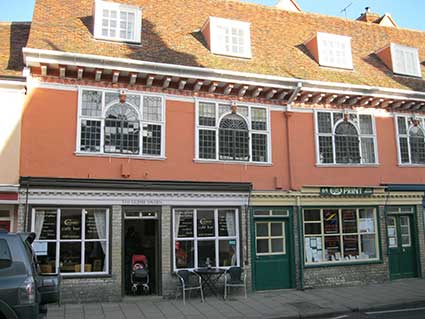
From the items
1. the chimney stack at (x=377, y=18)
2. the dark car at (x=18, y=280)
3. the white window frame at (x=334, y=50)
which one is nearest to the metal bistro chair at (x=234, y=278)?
the dark car at (x=18, y=280)

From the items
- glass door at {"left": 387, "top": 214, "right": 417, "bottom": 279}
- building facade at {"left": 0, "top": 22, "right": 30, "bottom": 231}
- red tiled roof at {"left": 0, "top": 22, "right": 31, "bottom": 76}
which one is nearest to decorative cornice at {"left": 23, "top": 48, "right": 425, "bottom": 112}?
building facade at {"left": 0, "top": 22, "right": 30, "bottom": 231}

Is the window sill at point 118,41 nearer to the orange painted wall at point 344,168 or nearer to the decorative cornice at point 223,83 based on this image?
the decorative cornice at point 223,83

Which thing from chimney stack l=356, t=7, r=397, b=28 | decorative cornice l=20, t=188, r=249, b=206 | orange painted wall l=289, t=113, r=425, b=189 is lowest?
decorative cornice l=20, t=188, r=249, b=206

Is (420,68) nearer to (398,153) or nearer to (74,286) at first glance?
(398,153)

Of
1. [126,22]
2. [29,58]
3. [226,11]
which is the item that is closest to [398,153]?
[226,11]

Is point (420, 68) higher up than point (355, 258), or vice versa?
point (420, 68)

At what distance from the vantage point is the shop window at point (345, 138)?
15.5 m

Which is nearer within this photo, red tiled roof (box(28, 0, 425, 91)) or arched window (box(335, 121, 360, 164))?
red tiled roof (box(28, 0, 425, 91))

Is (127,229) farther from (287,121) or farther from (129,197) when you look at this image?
(287,121)

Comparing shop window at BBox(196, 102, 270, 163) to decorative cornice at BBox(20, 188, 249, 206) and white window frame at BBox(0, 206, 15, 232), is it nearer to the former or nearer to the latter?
decorative cornice at BBox(20, 188, 249, 206)

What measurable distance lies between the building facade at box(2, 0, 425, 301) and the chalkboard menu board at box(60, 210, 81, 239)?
4 centimetres

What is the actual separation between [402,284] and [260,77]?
26.4 ft

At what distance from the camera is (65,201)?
40.2ft

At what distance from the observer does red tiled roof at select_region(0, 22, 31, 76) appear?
12.8m
